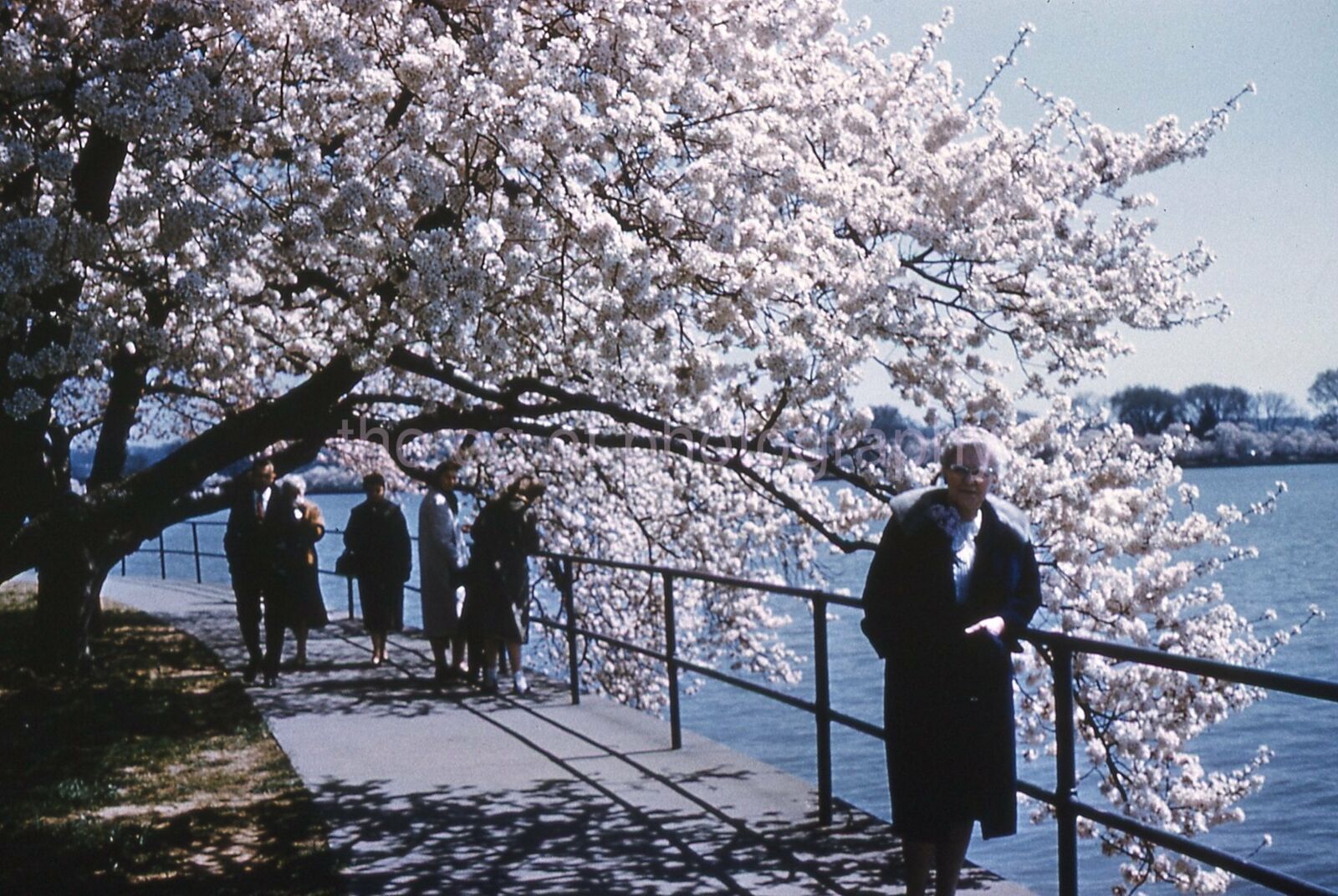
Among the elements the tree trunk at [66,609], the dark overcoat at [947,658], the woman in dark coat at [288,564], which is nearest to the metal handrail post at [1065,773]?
the dark overcoat at [947,658]

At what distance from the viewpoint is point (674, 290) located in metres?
6.98

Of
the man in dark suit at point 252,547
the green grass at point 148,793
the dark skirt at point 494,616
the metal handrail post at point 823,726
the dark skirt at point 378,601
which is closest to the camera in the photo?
the green grass at point 148,793

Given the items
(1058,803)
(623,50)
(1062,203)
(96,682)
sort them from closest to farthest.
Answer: (1058,803), (623,50), (1062,203), (96,682)

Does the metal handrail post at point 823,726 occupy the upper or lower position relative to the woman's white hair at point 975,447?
lower

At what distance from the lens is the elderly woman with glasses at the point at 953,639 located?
4.57 m

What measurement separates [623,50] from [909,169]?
3150 millimetres

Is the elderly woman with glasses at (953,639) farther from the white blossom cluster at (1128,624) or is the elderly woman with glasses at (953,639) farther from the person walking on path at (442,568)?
the person walking on path at (442,568)

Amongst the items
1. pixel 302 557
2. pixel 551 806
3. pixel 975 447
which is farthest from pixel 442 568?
pixel 975 447

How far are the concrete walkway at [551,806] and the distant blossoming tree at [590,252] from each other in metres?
2.02

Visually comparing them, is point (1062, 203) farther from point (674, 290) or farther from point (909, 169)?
point (674, 290)

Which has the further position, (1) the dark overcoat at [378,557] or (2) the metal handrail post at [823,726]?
(1) the dark overcoat at [378,557]

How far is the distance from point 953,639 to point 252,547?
7551 mm

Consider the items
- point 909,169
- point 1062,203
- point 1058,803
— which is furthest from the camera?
point 1062,203

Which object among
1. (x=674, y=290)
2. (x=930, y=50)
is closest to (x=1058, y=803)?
(x=674, y=290)
